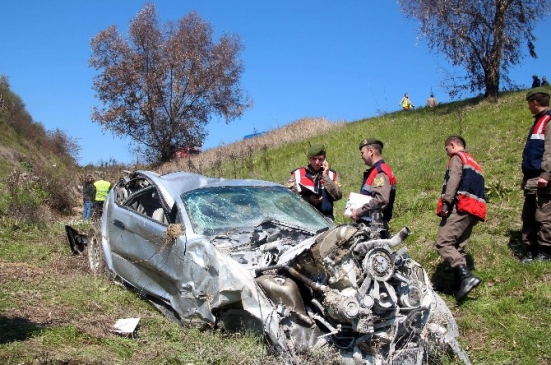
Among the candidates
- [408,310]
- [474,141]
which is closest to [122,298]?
[408,310]

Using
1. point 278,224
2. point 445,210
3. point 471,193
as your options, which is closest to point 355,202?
point 278,224

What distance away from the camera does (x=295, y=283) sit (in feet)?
13.9

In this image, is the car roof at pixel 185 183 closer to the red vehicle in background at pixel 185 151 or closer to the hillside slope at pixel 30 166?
the hillside slope at pixel 30 166

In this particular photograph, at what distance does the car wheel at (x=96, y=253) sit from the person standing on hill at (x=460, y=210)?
13.7 ft

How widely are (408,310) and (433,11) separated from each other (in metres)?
17.5

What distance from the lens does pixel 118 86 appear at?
31.8m

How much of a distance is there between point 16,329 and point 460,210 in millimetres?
4279

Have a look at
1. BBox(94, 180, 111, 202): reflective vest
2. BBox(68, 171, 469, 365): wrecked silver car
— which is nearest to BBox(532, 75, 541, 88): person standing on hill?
BBox(94, 180, 111, 202): reflective vest

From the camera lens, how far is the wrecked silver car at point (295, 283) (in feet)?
12.8

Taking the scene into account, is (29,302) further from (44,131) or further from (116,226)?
(44,131)

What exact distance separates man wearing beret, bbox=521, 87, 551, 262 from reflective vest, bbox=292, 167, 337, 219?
7.14 ft

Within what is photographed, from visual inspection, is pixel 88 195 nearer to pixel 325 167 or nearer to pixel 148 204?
pixel 148 204

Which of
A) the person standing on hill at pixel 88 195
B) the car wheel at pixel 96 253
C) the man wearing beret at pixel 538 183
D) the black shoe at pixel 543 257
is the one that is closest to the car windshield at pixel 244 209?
the car wheel at pixel 96 253

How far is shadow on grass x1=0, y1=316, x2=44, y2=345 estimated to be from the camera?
4457mm
